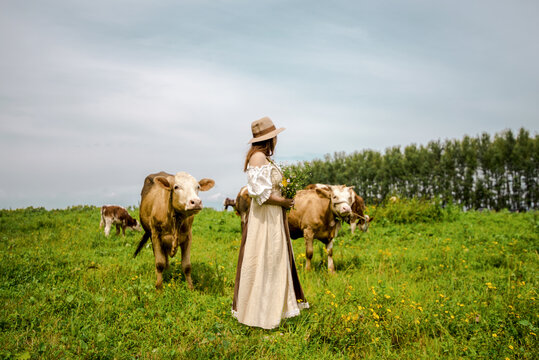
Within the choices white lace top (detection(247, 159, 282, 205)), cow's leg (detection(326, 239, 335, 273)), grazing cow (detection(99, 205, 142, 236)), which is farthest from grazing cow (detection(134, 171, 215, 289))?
grazing cow (detection(99, 205, 142, 236))

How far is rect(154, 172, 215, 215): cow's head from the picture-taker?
21.3ft

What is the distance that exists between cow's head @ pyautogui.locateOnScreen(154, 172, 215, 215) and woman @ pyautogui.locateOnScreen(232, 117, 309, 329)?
57.6 inches

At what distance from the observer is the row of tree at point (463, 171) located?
39.3m

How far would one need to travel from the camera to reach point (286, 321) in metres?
5.46

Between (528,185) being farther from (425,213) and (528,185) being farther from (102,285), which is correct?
(102,285)

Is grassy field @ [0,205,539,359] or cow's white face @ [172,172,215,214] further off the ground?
cow's white face @ [172,172,215,214]

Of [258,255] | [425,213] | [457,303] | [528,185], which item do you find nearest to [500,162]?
[528,185]

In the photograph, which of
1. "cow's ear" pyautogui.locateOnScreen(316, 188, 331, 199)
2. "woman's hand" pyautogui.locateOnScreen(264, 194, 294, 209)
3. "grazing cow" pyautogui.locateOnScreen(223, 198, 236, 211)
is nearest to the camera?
"woman's hand" pyautogui.locateOnScreen(264, 194, 294, 209)

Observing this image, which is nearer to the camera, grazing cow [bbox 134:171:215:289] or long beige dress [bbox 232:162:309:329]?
long beige dress [bbox 232:162:309:329]

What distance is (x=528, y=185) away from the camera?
39.4 metres

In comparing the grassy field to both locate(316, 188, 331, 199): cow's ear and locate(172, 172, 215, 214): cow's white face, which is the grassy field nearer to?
locate(172, 172, 215, 214): cow's white face

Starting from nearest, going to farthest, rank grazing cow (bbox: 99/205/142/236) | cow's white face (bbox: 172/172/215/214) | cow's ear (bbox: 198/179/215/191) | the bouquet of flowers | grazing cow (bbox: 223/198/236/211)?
1. the bouquet of flowers
2. cow's white face (bbox: 172/172/215/214)
3. cow's ear (bbox: 198/179/215/191)
4. grazing cow (bbox: 223/198/236/211)
5. grazing cow (bbox: 99/205/142/236)

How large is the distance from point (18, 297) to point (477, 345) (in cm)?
731

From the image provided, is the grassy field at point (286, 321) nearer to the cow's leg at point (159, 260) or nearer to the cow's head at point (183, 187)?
the cow's leg at point (159, 260)
